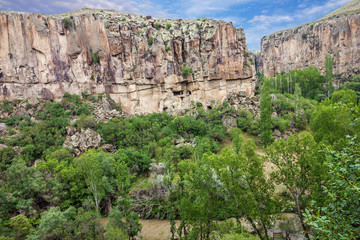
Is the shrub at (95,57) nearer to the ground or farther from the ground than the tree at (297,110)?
farther from the ground

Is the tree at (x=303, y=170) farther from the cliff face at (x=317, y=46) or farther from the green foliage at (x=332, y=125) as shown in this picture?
the cliff face at (x=317, y=46)

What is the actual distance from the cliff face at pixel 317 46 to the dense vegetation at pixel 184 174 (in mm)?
33440

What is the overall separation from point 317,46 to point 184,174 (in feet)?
266

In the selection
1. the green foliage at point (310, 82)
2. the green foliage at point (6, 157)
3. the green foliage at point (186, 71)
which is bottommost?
the green foliage at point (6, 157)

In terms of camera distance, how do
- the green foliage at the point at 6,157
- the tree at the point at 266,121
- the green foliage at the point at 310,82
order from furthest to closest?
the green foliage at the point at 310,82, the tree at the point at 266,121, the green foliage at the point at 6,157

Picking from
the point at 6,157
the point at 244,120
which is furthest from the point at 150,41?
the point at 6,157

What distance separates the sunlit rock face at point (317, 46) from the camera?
5997 cm

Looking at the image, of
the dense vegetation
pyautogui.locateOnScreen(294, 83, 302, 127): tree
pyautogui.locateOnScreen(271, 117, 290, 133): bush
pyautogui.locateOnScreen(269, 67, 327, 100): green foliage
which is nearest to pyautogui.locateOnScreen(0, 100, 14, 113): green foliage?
the dense vegetation

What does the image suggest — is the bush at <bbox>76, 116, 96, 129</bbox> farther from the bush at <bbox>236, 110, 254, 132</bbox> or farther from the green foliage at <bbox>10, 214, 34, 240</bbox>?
the bush at <bbox>236, 110, 254, 132</bbox>

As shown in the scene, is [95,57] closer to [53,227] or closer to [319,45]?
[53,227]

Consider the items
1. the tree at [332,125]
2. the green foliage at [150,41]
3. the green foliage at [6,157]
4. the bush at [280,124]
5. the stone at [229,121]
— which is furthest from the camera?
the green foliage at [150,41]

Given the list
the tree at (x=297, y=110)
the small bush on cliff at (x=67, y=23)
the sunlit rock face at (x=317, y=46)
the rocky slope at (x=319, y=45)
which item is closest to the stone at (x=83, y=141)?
the small bush on cliff at (x=67, y=23)

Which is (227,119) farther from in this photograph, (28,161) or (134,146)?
(28,161)

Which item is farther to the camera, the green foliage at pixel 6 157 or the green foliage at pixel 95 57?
the green foliage at pixel 95 57
